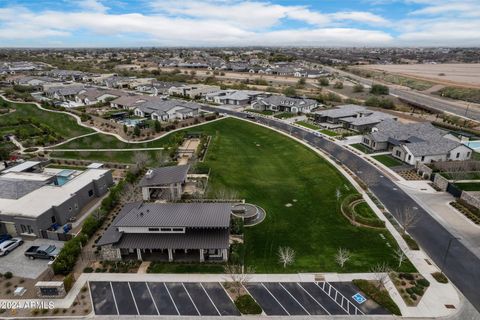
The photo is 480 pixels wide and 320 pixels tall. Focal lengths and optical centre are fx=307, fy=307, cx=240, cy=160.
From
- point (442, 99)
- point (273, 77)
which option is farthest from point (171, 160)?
point (273, 77)

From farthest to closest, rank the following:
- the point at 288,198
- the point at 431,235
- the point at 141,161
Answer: the point at 141,161, the point at 288,198, the point at 431,235

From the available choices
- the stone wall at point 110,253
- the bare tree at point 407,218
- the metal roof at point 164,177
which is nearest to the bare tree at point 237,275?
the stone wall at point 110,253

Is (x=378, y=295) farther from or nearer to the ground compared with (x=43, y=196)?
nearer to the ground

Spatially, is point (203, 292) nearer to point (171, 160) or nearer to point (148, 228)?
point (148, 228)

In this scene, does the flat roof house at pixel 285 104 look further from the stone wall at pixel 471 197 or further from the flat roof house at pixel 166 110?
the stone wall at pixel 471 197

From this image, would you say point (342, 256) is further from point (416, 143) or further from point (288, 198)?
point (416, 143)

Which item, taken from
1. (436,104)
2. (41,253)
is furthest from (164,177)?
(436,104)

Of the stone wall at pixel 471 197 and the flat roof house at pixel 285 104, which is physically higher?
the flat roof house at pixel 285 104
